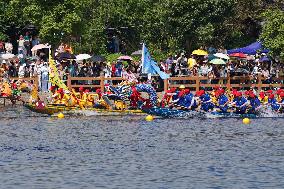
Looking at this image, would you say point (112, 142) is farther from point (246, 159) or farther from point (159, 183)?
point (159, 183)

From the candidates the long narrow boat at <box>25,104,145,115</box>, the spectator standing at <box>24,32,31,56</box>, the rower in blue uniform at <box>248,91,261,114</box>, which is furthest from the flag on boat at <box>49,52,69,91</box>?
the spectator standing at <box>24,32,31,56</box>

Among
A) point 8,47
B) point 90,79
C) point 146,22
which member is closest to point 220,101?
point 90,79

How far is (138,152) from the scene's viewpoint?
4741 cm

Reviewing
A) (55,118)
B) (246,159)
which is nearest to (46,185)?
(246,159)

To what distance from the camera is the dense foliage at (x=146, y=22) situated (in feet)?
240

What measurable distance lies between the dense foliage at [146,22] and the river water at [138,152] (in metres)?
11.7

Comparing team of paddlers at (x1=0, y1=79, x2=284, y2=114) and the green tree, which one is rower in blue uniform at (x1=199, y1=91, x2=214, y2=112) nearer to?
team of paddlers at (x1=0, y1=79, x2=284, y2=114)

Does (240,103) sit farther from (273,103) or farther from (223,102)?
(273,103)

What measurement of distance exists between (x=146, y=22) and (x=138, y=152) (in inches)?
1255

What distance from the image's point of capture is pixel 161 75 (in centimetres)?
6612

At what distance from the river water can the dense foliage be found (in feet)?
38.4

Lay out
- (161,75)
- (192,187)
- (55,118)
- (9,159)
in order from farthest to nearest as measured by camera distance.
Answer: (161,75)
(55,118)
(9,159)
(192,187)

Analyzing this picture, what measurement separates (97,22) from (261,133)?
29.8 meters

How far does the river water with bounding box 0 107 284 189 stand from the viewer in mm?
40163
